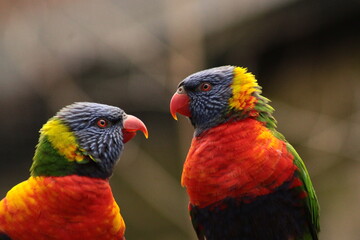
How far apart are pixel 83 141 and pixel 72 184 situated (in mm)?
274

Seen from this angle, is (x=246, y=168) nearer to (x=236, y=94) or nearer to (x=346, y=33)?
(x=236, y=94)

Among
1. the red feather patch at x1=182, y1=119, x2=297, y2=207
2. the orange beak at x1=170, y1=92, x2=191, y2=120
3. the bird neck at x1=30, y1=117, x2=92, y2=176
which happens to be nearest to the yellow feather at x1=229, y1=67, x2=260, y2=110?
the red feather patch at x1=182, y1=119, x2=297, y2=207

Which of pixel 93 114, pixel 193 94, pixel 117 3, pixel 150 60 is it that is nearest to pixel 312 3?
pixel 150 60

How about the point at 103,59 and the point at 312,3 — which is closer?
the point at 312,3

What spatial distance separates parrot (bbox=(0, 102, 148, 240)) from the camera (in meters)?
2.94

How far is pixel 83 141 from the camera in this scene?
3.19m

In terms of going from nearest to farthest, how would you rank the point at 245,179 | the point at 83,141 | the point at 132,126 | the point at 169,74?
the point at 245,179, the point at 83,141, the point at 132,126, the point at 169,74

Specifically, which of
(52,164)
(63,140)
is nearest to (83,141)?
(63,140)

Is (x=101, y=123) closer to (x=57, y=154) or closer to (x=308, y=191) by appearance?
(x=57, y=154)

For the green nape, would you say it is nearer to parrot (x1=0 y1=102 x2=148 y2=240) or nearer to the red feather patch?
parrot (x1=0 y1=102 x2=148 y2=240)

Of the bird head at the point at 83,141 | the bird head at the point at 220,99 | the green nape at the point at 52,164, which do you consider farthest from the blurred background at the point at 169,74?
the green nape at the point at 52,164

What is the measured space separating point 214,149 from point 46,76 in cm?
410

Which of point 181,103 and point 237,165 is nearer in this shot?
point 237,165

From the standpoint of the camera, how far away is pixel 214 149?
9.99 feet
